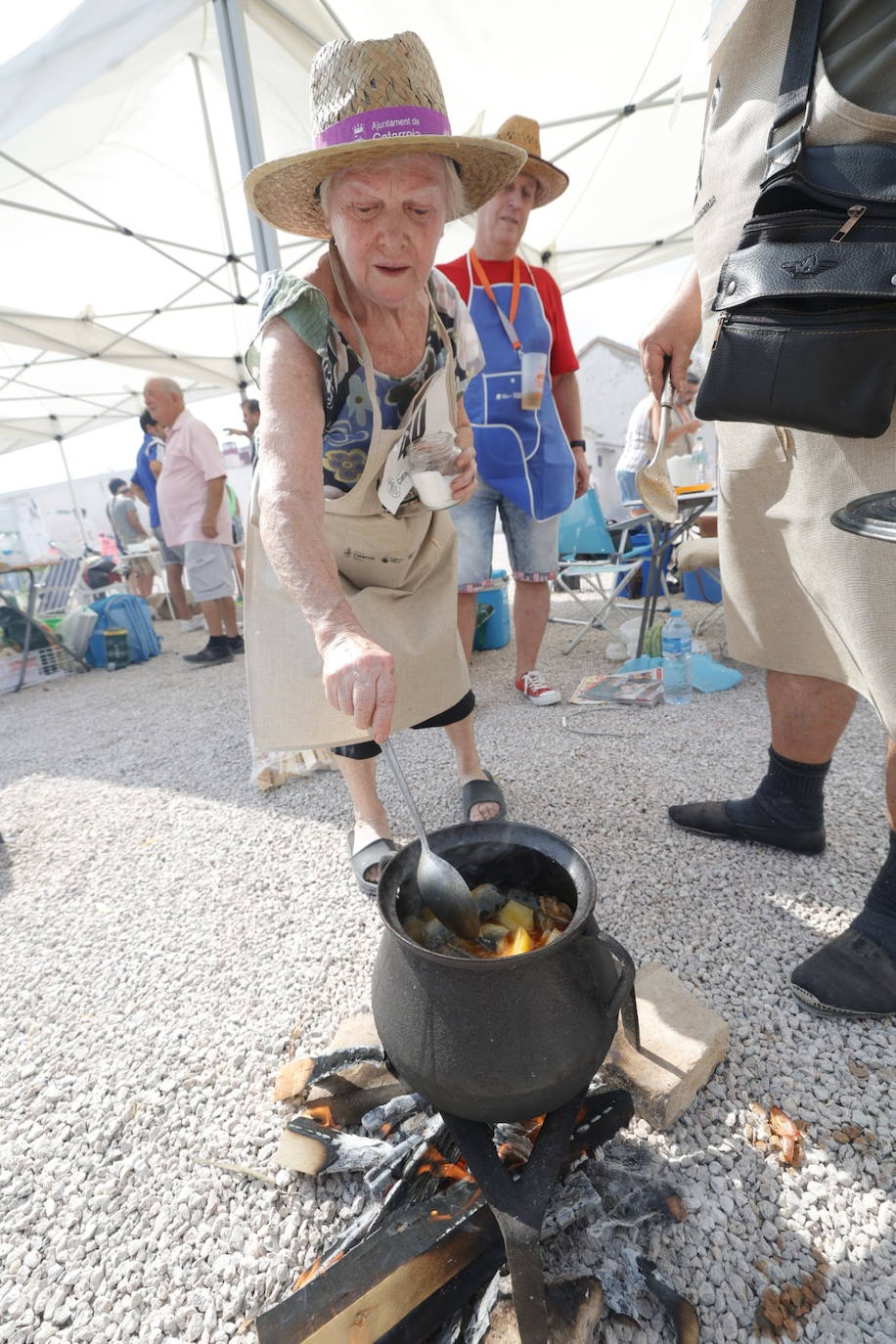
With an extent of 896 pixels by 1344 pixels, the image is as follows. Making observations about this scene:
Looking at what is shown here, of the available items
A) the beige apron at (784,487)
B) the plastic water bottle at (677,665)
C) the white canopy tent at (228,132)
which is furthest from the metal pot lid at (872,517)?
the plastic water bottle at (677,665)

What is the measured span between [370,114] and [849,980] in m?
2.29

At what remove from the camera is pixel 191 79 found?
5059mm

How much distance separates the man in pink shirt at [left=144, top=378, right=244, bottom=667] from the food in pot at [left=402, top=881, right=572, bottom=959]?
483 centimetres

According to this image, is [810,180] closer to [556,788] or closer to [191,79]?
[556,788]

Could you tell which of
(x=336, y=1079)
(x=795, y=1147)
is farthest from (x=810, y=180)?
(x=336, y=1079)

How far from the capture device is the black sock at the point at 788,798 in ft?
6.85

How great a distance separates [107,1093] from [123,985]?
42 centimetres

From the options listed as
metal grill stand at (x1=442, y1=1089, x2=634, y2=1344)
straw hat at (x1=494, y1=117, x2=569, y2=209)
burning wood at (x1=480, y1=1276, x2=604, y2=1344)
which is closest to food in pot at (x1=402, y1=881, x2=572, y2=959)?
metal grill stand at (x1=442, y1=1089, x2=634, y2=1344)

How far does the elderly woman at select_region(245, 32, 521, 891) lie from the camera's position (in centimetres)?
137

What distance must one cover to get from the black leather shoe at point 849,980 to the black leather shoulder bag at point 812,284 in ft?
4.08

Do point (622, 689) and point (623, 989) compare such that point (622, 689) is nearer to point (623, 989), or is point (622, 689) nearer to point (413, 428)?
point (413, 428)

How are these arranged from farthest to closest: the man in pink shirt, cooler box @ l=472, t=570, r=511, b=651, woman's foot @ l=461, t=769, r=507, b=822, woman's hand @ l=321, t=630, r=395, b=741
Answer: the man in pink shirt → cooler box @ l=472, t=570, r=511, b=651 → woman's foot @ l=461, t=769, r=507, b=822 → woman's hand @ l=321, t=630, r=395, b=741

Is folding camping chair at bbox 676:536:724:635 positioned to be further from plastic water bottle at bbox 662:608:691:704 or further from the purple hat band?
the purple hat band

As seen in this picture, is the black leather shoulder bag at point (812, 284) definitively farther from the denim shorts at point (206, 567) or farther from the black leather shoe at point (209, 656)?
the black leather shoe at point (209, 656)
